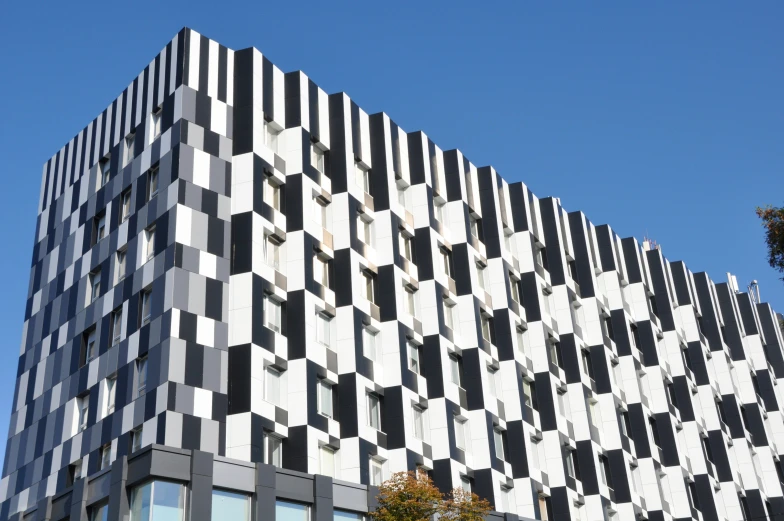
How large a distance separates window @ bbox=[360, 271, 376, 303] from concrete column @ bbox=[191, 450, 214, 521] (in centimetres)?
1993

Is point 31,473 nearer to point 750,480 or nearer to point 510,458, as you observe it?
point 510,458

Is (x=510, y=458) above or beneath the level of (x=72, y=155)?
beneath

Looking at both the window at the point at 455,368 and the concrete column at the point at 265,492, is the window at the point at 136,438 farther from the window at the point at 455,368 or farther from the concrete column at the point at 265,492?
the window at the point at 455,368

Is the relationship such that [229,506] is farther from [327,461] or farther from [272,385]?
[327,461]

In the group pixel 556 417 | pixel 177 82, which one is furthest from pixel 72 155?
pixel 556 417

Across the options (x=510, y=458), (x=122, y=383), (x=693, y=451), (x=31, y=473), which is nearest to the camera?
(x=122, y=383)

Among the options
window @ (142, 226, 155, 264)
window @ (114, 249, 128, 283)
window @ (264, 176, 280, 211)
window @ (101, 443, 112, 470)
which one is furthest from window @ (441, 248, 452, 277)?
window @ (101, 443, 112, 470)

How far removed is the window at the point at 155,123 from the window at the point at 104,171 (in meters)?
5.35

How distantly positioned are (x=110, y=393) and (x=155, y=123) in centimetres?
1594

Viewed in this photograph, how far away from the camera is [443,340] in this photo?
6844cm

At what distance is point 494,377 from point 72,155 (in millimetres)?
31547

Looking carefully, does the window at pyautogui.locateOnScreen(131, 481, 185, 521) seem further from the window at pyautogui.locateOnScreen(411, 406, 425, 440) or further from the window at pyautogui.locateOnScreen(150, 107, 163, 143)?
the window at pyautogui.locateOnScreen(150, 107, 163, 143)

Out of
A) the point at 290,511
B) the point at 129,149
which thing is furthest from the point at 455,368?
the point at 129,149

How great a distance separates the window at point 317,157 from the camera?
2609 inches
